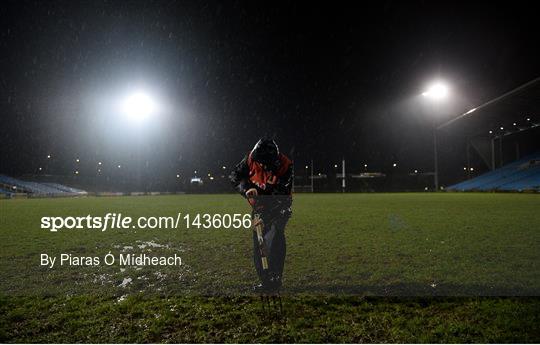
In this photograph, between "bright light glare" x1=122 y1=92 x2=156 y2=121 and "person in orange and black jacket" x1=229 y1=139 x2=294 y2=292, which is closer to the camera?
"person in orange and black jacket" x1=229 y1=139 x2=294 y2=292

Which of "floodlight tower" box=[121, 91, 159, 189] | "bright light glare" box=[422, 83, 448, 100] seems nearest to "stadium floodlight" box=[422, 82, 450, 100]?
"bright light glare" box=[422, 83, 448, 100]

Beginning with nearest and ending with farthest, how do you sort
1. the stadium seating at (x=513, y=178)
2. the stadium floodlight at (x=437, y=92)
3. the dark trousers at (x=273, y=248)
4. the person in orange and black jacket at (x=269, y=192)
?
the person in orange and black jacket at (x=269, y=192), the dark trousers at (x=273, y=248), the stadium seating at (x=513, y=178), the stadium floodlight at (x=437, y=92)

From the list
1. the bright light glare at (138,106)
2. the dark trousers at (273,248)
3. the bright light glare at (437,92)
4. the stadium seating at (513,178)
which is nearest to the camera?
the dark trousers at (273,248)

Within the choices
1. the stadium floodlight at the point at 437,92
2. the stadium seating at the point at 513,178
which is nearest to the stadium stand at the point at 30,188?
the stadium floodlight at the point at 437,92

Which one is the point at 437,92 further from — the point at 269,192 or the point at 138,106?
the point at 269,192

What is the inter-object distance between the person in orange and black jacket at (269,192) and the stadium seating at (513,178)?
3686 centimetres

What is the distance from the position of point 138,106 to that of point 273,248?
134ft

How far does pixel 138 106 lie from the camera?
42.5 m

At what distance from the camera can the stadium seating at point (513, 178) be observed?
124 ft

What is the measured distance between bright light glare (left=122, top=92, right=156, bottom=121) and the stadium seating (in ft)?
120

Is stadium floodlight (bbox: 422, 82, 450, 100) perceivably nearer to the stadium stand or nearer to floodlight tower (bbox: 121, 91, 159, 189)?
floodlight tower (bbox: 121, 91, 159, 189)

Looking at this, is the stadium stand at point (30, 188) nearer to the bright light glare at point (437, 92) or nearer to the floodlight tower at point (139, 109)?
the floodlight tower at point (139, 109)

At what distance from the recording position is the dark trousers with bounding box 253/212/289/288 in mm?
5004

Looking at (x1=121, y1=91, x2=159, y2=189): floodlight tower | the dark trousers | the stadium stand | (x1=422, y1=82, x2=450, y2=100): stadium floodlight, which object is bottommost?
the dark trousers
